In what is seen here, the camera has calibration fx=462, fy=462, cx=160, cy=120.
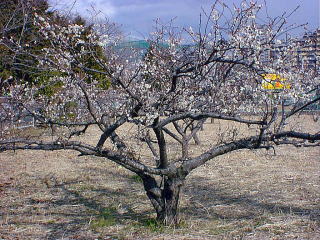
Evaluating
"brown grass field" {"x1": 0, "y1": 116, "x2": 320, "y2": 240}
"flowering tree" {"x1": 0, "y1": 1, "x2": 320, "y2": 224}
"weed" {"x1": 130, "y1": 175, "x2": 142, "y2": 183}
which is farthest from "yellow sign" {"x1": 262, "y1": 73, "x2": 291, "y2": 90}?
"weed" {"x1": 130, "y1": 175, "x2": 142, "y2": 183}

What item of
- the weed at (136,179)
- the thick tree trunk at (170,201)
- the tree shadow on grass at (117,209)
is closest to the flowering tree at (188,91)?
the thick tree trunk at (170,201)

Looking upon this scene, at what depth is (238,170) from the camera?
8320 mm

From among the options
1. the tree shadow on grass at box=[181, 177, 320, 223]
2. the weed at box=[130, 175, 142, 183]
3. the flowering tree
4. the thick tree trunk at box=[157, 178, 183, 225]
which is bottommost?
the tree shadow on grass at box=[181, 177, 320, 223]

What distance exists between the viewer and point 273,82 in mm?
4578

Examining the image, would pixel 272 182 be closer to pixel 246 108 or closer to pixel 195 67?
pixel 246 108

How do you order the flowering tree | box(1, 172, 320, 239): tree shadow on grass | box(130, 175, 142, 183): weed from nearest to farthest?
the flowering tree
box(1, 172, 320, 239): tree shadow on grass
box(130, 175, 142, 183): weed

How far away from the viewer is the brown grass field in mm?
4809

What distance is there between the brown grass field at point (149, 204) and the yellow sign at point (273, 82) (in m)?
0.70

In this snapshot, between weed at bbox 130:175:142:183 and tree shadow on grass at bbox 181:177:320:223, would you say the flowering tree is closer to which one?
tree shadow on grass at bbox 181:177:320:223

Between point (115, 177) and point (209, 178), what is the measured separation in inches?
65.3

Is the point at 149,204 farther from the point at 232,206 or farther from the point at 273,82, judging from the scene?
the point at 273,82

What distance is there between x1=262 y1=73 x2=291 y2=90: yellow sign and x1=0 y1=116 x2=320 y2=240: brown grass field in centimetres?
70

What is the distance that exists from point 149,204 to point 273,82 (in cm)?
249

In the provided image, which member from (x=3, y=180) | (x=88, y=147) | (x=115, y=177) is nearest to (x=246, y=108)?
(x=88, y=147)
